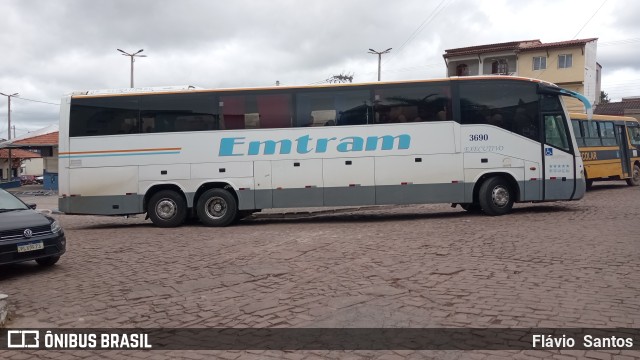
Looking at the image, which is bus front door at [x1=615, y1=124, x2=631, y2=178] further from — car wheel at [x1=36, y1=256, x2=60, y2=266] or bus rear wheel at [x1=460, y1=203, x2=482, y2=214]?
car wheel at [x1=36, y1=256, x2=60, y2=266]

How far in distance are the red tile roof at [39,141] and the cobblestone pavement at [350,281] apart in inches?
1136

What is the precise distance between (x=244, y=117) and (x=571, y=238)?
8176 mm

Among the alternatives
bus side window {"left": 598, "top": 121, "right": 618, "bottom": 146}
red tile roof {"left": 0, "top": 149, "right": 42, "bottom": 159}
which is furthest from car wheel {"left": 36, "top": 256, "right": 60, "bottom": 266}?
red tile roof {"left": 0, "top": 149, "right": 42, "bottom": 159}

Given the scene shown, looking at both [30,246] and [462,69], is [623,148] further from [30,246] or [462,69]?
[462,69]

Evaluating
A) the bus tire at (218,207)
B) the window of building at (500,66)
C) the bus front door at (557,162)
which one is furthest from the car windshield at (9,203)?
the window of building at (500,66)

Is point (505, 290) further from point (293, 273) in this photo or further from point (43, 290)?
point (43, 290)

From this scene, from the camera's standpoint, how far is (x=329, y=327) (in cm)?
503

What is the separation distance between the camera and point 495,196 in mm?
13219

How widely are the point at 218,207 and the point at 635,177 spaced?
1895 centimetres

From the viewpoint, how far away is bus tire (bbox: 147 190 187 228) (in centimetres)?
1334

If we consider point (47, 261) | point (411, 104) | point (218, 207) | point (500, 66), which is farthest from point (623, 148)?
point (500, 66)

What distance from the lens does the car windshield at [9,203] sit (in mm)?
8523

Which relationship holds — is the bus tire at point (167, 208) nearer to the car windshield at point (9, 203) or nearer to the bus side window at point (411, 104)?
the car windshield at point (9, 203)

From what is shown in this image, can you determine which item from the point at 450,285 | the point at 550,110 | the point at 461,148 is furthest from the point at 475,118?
the point at 450,285
